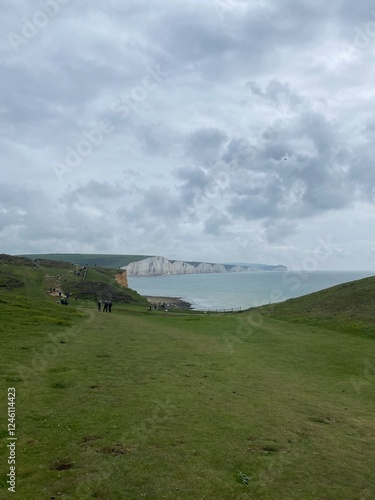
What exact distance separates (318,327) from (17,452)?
39.3 metres

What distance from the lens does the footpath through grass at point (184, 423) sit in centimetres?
917

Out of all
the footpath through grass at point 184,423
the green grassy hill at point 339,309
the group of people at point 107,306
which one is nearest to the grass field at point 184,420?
the footpath through grass at point 184,423

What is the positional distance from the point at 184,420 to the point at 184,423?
0.29m

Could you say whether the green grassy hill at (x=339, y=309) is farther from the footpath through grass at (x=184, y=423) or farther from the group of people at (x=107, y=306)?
the group of people at (x=107, y=306)

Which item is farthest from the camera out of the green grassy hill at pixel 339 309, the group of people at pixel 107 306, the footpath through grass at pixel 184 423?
the group of people at pixel 107 306

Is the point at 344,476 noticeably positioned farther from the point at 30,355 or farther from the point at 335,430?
the point at 30,355

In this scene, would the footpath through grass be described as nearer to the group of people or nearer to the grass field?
the grass field

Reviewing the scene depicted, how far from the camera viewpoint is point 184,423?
13.0 meters

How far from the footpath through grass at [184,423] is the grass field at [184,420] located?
5 centimetres

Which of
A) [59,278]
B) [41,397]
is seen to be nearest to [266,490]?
[41,397]

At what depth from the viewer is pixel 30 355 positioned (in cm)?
2214

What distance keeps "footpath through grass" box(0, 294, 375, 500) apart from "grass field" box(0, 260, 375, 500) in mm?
47

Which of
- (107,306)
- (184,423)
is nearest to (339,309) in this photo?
(107,306)

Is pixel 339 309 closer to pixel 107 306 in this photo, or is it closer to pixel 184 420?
pixel 107 306
